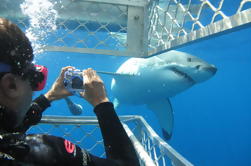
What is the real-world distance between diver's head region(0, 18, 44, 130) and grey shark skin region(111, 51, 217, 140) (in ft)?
15.2

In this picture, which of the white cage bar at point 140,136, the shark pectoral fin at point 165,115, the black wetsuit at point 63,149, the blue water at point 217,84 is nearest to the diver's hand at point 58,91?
the black wetsuit at point 63,149

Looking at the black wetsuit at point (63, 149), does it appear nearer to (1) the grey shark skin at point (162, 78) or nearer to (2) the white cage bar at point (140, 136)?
(2) the white cage bar at point (140, 136)

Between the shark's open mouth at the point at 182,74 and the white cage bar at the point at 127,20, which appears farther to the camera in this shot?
the shark's open mouth at the point at 182,74

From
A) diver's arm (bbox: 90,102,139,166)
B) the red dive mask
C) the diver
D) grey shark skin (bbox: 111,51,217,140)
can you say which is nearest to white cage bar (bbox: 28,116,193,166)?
Result: diver's arm (bbox: 90,102,139,166)

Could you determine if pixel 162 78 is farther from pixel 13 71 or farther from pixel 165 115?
pixel 13 71

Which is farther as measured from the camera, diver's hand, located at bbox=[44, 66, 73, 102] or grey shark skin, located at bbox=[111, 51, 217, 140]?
grey shark skin, located at bbox=[111, 51, 217, 140]

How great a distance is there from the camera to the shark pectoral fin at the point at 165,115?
6676 millimetres

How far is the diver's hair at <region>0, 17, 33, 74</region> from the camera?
0.92 meters

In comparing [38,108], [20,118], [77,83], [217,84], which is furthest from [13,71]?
[217,84]

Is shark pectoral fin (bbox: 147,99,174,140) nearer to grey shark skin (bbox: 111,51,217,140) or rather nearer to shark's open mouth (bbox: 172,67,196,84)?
grey shark skin (bbox: 111,51,217,140)

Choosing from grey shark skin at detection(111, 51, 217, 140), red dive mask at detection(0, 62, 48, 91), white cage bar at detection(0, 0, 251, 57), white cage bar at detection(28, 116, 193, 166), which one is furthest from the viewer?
grey shark skin at detection(111, 51, 217, 140)

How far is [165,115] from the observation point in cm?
679

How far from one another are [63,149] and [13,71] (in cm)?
38

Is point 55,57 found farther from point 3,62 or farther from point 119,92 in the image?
point 3,62
